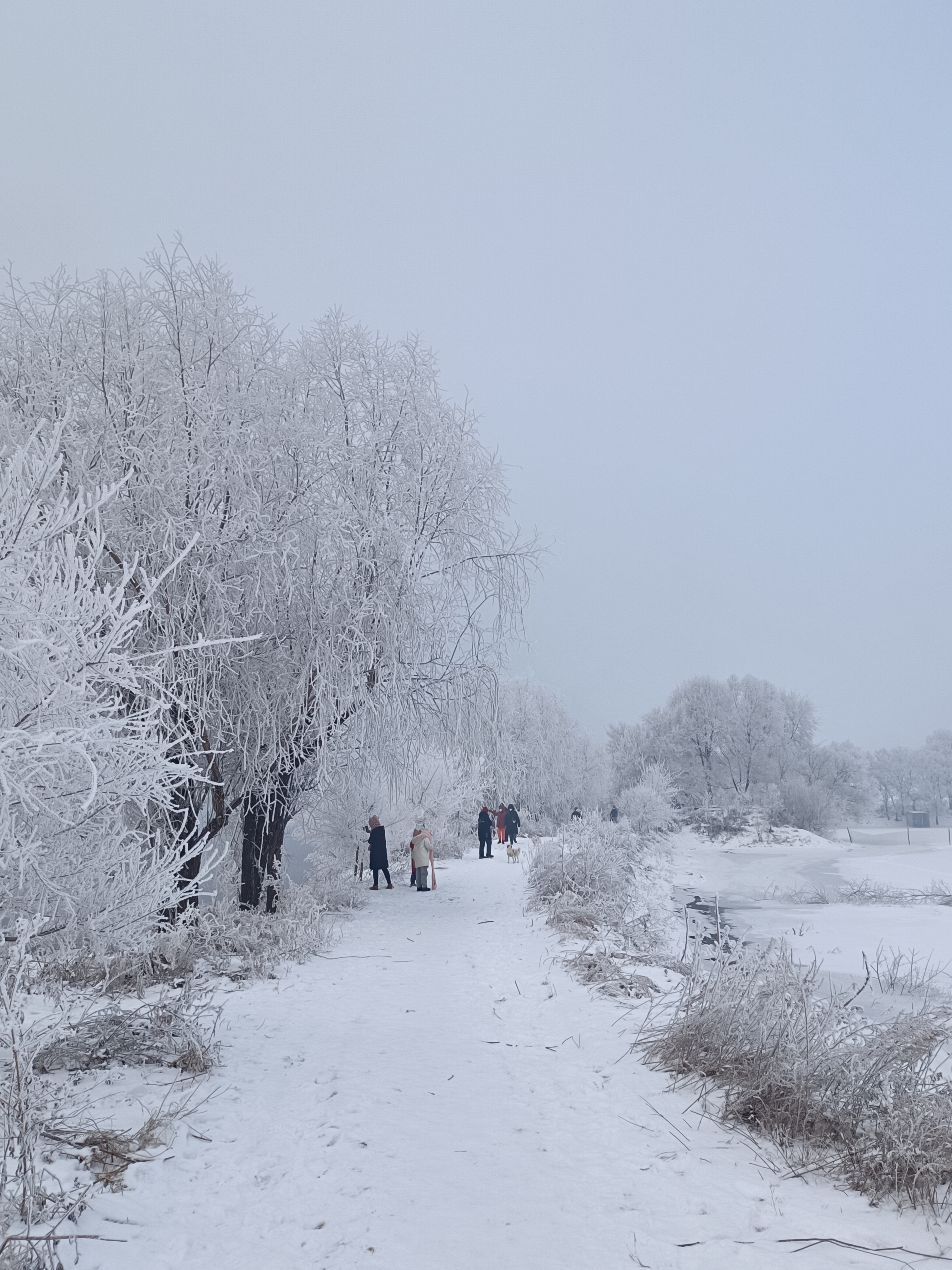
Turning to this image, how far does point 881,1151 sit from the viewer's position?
3221 millimetres

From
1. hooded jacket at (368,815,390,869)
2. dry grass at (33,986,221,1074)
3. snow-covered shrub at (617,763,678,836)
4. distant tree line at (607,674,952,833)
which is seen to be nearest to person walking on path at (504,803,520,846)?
hooded jacket at (368,815,390,869)

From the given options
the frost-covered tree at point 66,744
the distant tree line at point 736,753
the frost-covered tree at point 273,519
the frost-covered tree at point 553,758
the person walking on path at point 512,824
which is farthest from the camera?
the distant tree line at point 736,753

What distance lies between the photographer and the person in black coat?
21797 mm

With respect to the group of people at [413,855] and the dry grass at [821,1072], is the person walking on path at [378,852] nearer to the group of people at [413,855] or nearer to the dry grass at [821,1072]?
the group of people at [413,855]

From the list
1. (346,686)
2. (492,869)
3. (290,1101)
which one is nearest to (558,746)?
(492,869)

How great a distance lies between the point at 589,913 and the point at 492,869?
24.5ft

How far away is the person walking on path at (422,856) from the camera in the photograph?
13.4 m

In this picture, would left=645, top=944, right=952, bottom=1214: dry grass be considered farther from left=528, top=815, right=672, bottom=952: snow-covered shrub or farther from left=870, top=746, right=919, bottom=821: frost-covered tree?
left=870, top=746, right=919, bottom=821: frost-covered tree

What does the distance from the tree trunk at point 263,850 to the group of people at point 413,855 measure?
3.48 metres

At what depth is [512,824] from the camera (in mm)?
21844

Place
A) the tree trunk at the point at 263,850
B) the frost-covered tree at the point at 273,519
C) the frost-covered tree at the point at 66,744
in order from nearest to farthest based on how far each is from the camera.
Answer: the frost-covered tree at the point at 66,744 → the frost-covered tree at the point at 273,519 → the tree trunk at the point at 263,850

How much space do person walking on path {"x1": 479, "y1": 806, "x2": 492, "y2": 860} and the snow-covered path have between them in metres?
14.5

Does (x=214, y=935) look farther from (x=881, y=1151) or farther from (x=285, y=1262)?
(x=881, y=1151)

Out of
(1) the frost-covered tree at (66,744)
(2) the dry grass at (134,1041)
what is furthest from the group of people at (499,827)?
(1) the frost-covered tree at (66,744)
